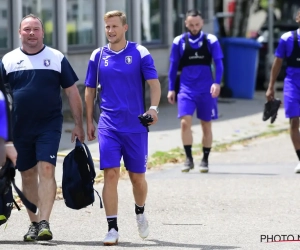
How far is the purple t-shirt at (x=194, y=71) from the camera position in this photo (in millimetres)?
12711

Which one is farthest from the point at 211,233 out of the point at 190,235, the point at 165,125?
the point at 165,125

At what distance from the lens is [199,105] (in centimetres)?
1279

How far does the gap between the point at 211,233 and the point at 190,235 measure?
0.19 m

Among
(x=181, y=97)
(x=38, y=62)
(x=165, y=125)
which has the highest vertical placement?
(x=38, y=62)

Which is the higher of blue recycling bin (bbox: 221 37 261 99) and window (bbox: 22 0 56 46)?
window (bbox: 22 0 56 46)

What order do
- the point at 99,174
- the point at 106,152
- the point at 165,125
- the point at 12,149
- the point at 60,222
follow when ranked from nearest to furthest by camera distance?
the point at 12,149, the point at 106,152, the point at 60,222, the point at 99,174, the point at 165,125

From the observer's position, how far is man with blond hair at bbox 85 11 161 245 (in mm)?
8414

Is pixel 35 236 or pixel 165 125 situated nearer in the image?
pixel 35 236

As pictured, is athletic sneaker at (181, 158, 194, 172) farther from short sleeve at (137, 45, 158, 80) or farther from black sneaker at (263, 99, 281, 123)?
short sleeve at (137, 45, 158, 80)

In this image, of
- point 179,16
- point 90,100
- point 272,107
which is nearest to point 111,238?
point 90,100

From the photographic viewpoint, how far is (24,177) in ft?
28.9

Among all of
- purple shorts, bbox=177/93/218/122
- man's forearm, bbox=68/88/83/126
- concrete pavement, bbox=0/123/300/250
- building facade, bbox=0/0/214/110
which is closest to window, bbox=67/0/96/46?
building facade, bbox=0/0/214/110

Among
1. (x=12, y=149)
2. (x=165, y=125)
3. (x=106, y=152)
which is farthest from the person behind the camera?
(x=165, y=125)

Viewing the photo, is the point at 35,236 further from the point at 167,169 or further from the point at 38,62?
the point at 167,169
